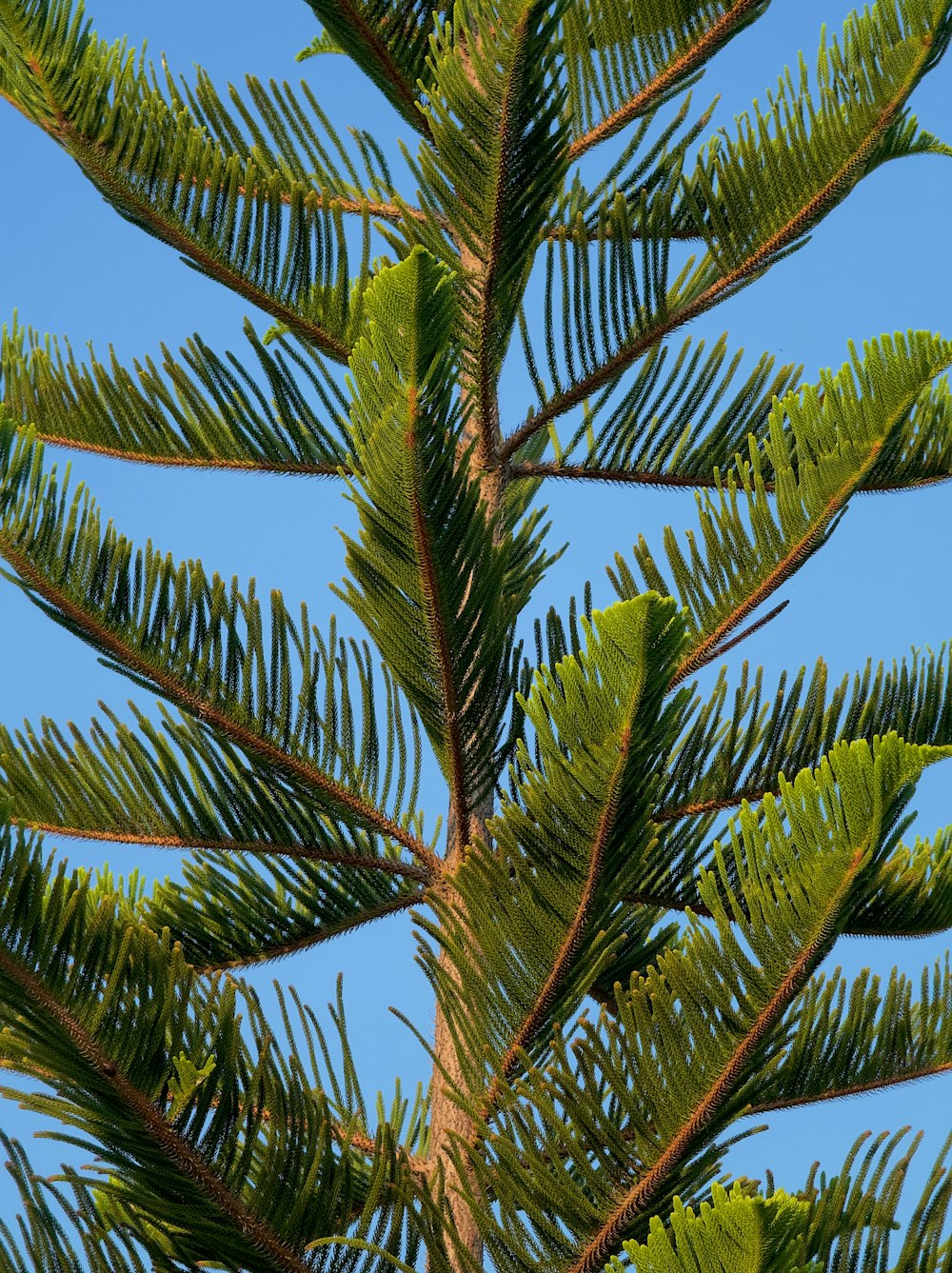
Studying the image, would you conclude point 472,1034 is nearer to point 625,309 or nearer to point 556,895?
point 556,895

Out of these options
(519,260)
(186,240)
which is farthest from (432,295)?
(186,240)

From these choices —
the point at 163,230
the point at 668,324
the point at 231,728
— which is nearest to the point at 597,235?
the point at 668,324

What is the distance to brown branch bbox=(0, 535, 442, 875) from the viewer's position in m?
3.38

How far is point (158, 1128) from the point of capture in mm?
2768

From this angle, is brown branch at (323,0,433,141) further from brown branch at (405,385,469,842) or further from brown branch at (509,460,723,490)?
brown branch at (405,385,469,842)

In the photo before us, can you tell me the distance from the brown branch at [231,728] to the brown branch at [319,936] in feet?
0.55

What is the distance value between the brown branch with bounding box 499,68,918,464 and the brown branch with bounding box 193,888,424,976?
101 cm

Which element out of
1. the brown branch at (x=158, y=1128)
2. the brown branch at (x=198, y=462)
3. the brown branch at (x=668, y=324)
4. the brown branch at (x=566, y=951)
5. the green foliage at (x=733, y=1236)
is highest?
the brown branch at (x=668, y=324)

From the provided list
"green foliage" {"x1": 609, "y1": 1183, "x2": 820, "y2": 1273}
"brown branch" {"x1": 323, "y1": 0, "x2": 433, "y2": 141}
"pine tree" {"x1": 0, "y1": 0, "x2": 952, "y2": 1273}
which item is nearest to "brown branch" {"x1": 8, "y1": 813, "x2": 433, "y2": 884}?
"pine tree" {"x1": 0, "y1": 0, "x2": 952, "y2": 1273}

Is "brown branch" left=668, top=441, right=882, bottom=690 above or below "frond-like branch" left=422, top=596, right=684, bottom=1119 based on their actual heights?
above

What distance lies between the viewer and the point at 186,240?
3.80 metres

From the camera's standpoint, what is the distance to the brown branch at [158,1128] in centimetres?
269

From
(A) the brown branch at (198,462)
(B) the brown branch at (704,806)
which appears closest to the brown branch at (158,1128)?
(B) the brown branch at (704,806)

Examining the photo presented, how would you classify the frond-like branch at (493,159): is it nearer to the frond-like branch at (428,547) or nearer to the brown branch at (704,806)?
the frond-like branch at (428,547)
